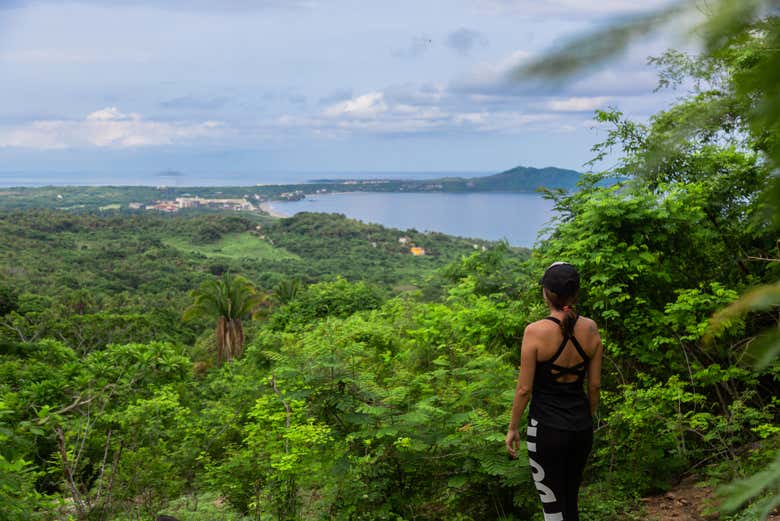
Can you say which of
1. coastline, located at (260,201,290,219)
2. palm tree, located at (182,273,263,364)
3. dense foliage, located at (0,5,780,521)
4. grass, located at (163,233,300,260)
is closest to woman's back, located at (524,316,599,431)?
dense foliage, located at (0,5,780,521)

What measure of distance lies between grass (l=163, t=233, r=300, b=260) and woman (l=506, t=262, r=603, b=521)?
80.5m

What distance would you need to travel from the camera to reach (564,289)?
2.70m

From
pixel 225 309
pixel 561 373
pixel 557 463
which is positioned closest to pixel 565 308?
pixel 561 373

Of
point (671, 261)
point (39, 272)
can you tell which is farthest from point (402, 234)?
point (671, 261)

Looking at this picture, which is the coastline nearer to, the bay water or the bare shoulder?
the bay water

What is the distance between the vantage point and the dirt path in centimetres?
371

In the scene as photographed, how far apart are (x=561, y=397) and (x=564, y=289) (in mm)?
509

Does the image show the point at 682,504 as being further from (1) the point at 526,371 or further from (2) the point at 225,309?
(2) the point at 225,309

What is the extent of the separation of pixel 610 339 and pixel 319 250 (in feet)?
275

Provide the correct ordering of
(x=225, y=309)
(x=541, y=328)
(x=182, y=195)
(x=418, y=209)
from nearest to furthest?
1. (x=541, y=328)
2. (x=225, y=309)
3. (x=418, y=209)
4. (x=182, y=195)

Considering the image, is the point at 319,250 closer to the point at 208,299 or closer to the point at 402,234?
the point at 402,234

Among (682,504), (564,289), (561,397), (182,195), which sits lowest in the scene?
(682,504)

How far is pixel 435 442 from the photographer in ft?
12.8

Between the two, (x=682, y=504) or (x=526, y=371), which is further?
(x=682, y=504)
